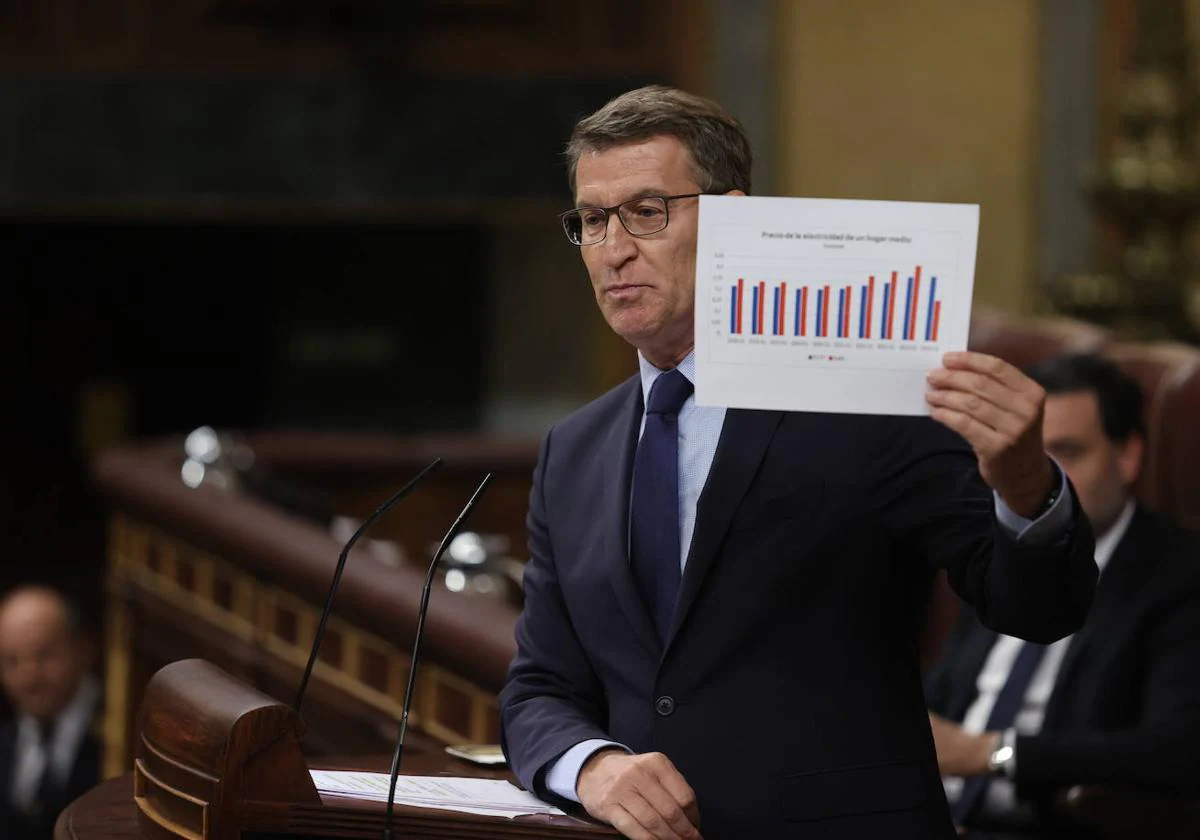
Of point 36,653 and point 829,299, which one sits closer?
point 829,299

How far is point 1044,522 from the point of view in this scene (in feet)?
5.23

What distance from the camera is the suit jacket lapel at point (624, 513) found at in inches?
70.3

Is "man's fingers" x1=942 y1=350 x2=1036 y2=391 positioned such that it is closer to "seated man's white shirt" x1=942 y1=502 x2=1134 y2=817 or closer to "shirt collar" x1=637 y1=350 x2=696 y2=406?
"shirt collar" x1=637 y1=350 x2=696 y2=406

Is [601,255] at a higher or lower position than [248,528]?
higher

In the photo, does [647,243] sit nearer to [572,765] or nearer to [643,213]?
[643,213]

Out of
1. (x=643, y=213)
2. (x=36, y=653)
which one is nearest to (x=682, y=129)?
(x=643, y=213)

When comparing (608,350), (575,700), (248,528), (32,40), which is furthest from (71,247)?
(575,700)

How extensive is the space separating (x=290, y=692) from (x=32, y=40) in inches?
166

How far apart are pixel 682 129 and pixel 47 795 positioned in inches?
129

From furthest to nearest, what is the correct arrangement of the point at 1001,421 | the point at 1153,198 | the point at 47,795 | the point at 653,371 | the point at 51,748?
the point at 1153,198, the point at 51,748, the point at 47,795, the point at 653,371, the point at 1001,421

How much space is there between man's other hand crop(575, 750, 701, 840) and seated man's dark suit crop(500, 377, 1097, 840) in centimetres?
8

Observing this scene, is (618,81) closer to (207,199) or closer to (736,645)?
(207,199)

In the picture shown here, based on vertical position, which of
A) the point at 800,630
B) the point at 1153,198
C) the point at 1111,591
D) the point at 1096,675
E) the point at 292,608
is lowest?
the point at 292,608

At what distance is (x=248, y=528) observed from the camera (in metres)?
4.00
